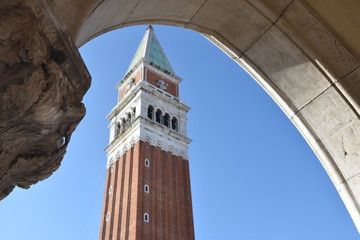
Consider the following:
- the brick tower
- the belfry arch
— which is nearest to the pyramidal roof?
the brick tower

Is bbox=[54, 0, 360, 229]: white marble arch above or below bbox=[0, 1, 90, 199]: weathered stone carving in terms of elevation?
above

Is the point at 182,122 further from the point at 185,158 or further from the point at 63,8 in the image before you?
the point at 63,8

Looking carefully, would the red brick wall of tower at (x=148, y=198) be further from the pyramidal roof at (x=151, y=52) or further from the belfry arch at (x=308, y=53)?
the belfry arch at (x=308, y=53)

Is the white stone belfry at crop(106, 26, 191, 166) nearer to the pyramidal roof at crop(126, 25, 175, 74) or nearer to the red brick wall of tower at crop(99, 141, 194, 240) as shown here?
the pyramidal roof at crop(126, 25, 175, 74)

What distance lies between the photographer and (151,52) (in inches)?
1758

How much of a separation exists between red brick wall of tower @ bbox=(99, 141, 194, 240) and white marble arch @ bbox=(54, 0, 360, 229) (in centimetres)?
2740

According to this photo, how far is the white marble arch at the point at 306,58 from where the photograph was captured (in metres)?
2.81

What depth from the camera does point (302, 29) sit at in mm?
2855

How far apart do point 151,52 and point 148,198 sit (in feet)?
64.4

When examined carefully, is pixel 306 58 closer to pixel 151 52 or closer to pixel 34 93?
pixel 34 93

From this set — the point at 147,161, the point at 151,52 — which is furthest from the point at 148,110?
the point at 151,52

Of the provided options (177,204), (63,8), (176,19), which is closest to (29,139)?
(63,8)

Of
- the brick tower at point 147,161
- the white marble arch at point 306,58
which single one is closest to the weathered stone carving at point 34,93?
the white marble arch at point 306,58

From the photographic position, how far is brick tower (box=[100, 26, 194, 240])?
31073 mm
